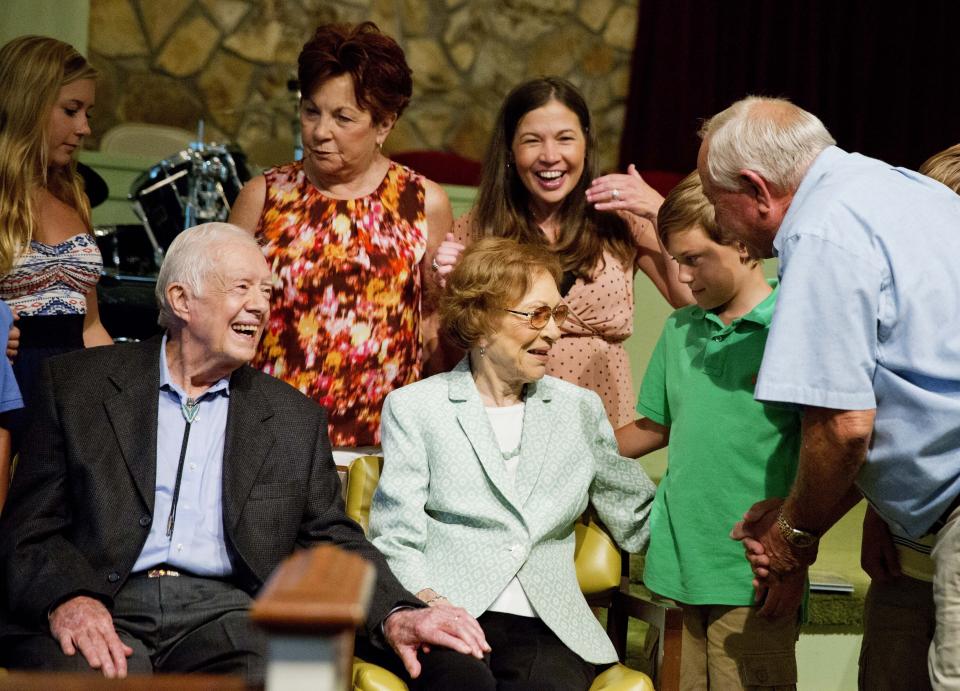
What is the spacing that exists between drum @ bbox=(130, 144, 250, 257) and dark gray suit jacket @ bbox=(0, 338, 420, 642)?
86.0 inches

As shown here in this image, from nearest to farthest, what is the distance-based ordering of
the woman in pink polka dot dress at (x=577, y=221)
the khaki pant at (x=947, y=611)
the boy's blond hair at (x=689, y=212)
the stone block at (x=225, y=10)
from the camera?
the khaki pant at (x=947, y=611) → the boy's blond hair at (x=689, y=212) → the woman in pink polka dot dress at (x=577, y=221) → the stone block at (x=225, y=10)

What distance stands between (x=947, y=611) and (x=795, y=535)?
372mm

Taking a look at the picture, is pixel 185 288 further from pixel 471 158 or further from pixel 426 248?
pixel 471 158

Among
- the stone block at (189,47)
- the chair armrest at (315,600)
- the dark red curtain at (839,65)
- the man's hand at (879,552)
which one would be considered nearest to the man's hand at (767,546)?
the man's hand at (879,552)

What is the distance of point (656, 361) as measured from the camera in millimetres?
2904

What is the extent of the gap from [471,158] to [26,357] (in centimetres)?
574

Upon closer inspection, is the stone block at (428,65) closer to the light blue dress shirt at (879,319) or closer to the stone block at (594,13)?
the stone block at (594,13)

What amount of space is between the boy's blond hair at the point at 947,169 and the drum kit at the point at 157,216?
9.36ft

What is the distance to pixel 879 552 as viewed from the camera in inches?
99.0

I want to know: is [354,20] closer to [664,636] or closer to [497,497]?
[497,497]

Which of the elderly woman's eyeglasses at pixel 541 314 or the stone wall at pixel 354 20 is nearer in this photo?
the elderly woman's eyeglasses at pixel 541 314

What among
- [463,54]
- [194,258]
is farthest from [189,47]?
[194,258]

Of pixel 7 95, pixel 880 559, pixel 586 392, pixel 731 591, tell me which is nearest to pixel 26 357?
pixel 7 95

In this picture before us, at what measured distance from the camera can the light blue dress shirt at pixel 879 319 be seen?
81.3 inches
